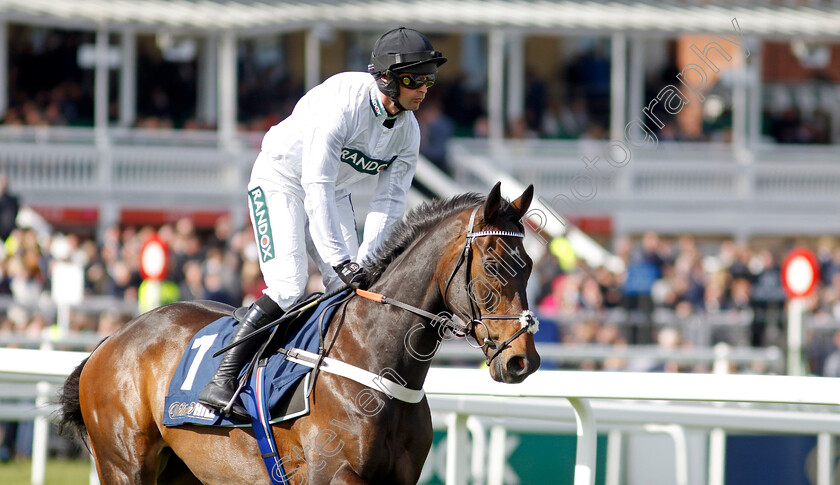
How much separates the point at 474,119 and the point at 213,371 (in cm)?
1562

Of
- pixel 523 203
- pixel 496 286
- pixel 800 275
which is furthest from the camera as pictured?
pixel 800 275

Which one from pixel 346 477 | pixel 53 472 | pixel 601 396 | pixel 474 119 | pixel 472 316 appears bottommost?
pixel 53 472

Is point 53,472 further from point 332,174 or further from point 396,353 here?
point 396,353

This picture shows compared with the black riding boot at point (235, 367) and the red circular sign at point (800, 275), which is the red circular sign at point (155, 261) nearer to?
the red circular sign at point (800, 275)

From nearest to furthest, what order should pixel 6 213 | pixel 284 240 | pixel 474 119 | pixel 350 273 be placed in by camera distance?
pixel 350 273
pixel 284 240
pixel 6 213
pixel 474 119

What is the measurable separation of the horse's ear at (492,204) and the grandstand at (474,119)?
8.69m

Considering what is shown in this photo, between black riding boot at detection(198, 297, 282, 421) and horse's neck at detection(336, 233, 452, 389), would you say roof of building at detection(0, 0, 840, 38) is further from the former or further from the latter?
horse's neck at detection(336, 233, 452, 389)

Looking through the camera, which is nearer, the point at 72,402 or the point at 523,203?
the point at 523,203

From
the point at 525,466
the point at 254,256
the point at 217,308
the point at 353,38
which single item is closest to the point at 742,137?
the point at 353,38

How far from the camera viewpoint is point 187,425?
386 cm

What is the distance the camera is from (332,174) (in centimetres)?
376

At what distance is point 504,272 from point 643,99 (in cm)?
1715

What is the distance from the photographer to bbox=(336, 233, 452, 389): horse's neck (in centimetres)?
351

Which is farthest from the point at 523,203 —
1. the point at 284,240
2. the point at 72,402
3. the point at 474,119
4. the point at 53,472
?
the point at 474,119
